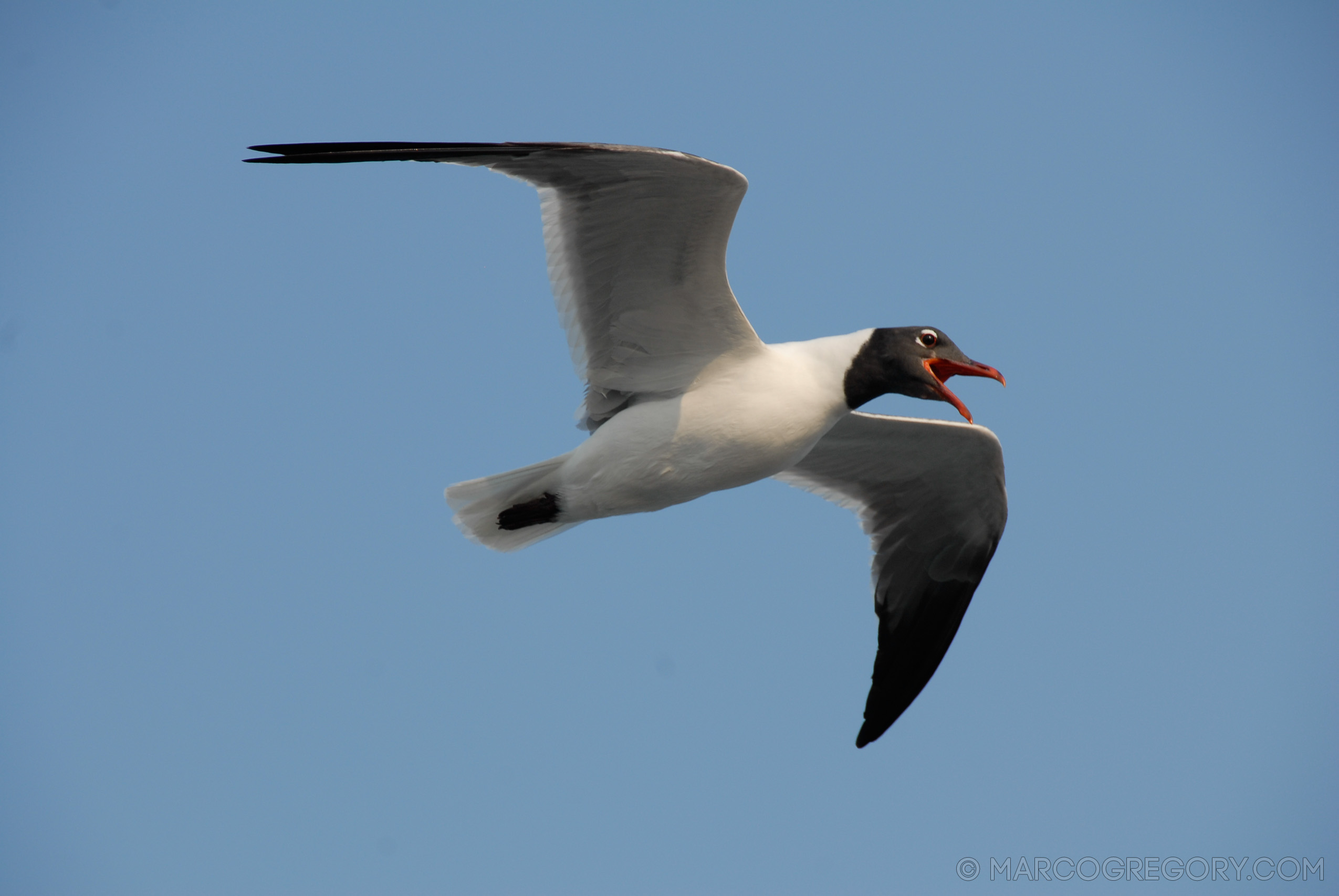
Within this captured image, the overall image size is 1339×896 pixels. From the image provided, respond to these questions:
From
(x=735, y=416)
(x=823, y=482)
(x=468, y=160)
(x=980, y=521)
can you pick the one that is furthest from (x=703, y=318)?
(x=980, y=521)

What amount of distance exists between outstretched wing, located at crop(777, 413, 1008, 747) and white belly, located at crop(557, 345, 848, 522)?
1.77 metres

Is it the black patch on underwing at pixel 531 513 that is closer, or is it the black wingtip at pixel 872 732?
the black patch on underwing at pixel 531 513

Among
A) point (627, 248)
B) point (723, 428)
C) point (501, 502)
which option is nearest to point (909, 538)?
point (723, 428)

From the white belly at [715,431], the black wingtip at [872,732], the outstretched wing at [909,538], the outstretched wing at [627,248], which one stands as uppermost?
the outstretched wing at [627,248]

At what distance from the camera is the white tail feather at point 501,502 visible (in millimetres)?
7848

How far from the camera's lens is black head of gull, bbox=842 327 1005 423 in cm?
745

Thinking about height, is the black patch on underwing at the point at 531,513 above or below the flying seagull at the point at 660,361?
below

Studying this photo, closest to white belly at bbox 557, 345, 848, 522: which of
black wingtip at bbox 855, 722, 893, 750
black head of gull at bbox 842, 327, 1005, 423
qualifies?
black head of gull at bbox 842, 327, 1005, 423

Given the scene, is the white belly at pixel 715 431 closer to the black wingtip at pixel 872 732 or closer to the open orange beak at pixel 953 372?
the open orange beak at pixel 953 372

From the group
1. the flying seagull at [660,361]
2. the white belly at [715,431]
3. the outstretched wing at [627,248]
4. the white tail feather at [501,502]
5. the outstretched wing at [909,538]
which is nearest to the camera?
the outstretched wing at [627,248]

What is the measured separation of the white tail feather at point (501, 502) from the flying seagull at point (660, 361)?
0.4 inches

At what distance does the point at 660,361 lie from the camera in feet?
24.8

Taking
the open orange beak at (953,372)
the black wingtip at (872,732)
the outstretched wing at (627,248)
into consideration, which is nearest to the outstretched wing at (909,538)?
the black wingtip at (872,732)

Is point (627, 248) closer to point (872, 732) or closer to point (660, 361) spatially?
point (660, 361)
